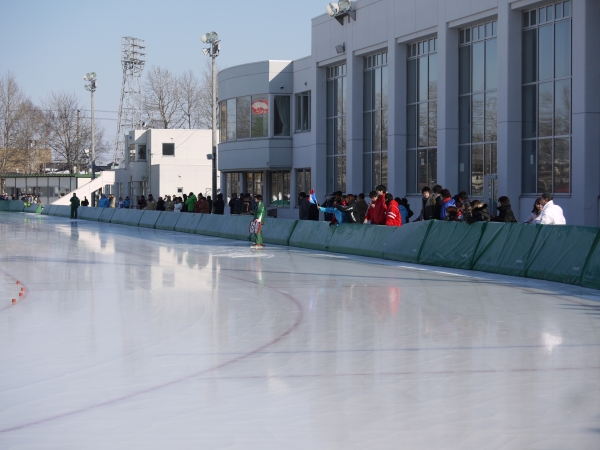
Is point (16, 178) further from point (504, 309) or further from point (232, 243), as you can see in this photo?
Result: point (504, 309)

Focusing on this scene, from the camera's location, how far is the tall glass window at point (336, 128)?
41375 mm

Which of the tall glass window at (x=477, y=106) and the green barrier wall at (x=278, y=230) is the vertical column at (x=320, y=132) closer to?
the tall glass window at (x=477, y=106)

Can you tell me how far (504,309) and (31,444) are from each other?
8.05 meters

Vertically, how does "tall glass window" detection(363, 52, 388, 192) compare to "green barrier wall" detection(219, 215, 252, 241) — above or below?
above

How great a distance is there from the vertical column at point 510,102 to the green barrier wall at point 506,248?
10.7 meters

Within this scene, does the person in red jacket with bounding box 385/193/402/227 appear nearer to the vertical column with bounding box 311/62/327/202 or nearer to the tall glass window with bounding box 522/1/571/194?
the tall glass window with bounding box 522/1/571/194

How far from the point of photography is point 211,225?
34.5 m

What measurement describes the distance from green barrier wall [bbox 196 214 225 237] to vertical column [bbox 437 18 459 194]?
8.76 meters

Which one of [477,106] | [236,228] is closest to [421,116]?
[477,106]

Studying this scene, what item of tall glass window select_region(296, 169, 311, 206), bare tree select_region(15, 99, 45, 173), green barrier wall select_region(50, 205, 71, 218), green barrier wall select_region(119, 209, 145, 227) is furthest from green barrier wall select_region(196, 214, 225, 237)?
bare tree select_region(15, 99, 45, 173)

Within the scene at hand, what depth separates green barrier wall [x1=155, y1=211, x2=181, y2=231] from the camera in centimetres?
3909

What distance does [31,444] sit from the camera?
5520 mm

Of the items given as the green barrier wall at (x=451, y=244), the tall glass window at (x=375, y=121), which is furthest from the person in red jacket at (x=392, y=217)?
→ the tall glass window at (x=375, y=121)

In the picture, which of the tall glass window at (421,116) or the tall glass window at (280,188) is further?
the tall glass window at (280,188)
